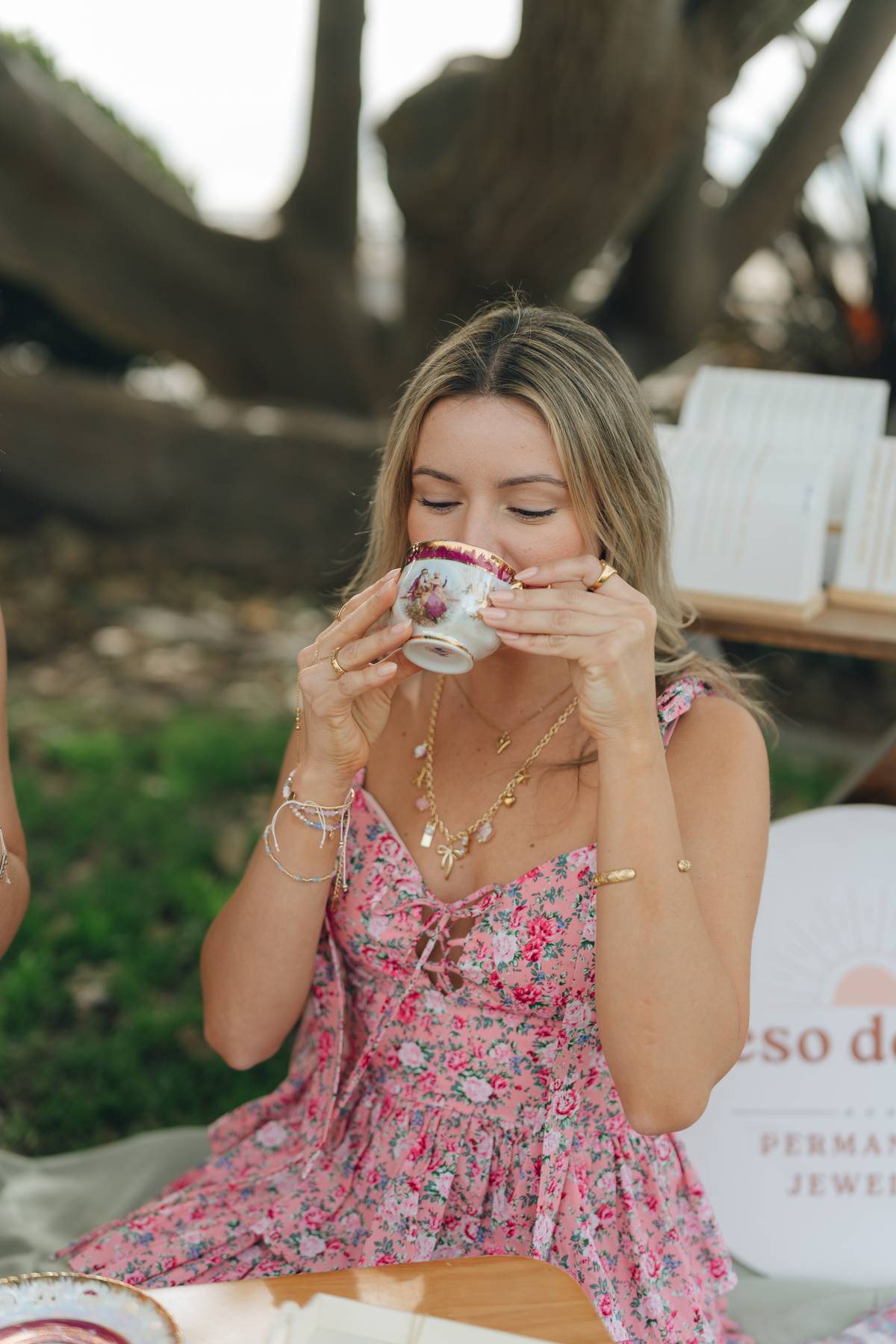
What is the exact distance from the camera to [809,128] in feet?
15.2

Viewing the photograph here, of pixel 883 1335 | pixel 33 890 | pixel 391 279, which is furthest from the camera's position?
pixel 391 279

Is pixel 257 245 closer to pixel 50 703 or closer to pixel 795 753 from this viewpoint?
pixel 50 703

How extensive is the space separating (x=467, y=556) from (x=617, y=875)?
454mm

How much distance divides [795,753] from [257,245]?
119 inches

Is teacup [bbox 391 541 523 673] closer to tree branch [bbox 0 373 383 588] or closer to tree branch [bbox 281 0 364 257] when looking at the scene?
tree branch [bbox 281 0 364 257]

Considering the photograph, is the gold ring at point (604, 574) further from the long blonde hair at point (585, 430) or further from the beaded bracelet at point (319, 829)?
the beaded bracelet at point (319, 829)

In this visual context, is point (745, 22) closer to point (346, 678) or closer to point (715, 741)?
point (715, 741)

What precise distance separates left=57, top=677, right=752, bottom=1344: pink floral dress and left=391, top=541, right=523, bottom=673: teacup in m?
0.44

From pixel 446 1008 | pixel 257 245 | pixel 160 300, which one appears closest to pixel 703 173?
pixel 257 245

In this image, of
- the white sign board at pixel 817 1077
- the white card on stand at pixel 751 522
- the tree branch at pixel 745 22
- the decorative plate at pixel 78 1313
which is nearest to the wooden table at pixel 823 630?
the white card on stand at pixel 751 522

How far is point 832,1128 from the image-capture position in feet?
8.05

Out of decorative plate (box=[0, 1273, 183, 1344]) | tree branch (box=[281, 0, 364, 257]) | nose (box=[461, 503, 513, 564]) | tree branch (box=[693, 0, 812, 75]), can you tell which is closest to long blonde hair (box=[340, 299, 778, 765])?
nose (box=[461, 503, 513, 564])

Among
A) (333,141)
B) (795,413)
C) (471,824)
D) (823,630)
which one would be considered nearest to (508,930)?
(471,824)

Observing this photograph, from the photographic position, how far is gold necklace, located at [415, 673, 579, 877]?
2.03 meters
